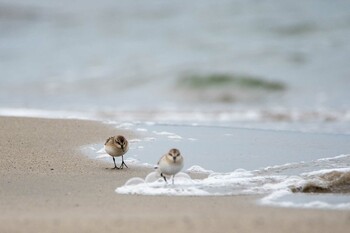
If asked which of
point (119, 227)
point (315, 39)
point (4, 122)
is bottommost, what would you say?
point (119, 227)

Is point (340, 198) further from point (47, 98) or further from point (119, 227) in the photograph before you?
point (47, 98)

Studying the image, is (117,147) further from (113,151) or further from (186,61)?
(186,61)

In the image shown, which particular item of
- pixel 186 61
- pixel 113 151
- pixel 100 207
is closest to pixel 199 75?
pixel 186 61

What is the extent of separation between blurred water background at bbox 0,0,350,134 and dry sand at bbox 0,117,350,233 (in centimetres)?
439

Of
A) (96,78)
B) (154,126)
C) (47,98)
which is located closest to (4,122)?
(154,126)

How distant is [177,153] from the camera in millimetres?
7707

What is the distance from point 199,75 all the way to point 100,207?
1488cm

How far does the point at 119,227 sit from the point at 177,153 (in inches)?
75.3

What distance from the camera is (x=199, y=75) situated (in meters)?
21.4

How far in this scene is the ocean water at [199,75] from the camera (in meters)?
10.1

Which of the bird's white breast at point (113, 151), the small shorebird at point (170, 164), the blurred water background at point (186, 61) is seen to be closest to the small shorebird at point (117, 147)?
the bird's white breast at point (113, 151)

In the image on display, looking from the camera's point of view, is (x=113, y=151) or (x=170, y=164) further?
(x=113, y=151)

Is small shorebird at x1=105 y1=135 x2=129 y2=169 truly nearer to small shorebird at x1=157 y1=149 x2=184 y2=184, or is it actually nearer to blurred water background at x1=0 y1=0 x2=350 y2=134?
small shorebird at x1=157 y1=149 x2=184 y2=184

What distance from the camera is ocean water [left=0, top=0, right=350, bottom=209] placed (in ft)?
33.2
